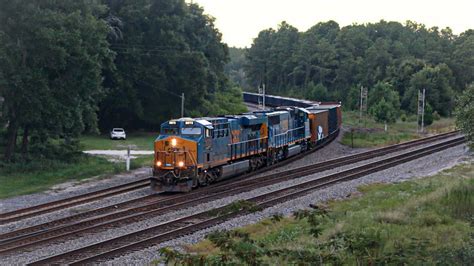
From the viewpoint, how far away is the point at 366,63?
123250 millimetres

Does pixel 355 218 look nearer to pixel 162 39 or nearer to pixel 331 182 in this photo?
pixel 331 182

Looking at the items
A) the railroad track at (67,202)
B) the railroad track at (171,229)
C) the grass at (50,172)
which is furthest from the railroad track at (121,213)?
the grass at (50,172)

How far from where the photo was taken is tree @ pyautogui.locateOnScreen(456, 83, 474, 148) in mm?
29891

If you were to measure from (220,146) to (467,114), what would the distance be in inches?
A: 479

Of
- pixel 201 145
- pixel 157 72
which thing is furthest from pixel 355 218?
pixel 157 72

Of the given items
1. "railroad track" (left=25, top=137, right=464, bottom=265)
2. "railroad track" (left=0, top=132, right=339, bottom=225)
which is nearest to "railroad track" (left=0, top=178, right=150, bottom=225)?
"railroad track" (left=0, top=132, right=339, bottom=225)

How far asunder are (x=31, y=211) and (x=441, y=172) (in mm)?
21766

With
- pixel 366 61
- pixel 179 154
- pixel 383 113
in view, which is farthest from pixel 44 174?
pixel 366 61

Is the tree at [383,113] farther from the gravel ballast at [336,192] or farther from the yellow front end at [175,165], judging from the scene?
Result: the yellow front end at [175,165]

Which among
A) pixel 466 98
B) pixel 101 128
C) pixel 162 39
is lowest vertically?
pixel 101 128

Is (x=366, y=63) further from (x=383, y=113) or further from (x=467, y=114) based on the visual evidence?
(x=467, y=114)

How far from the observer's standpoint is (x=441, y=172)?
33.7 m

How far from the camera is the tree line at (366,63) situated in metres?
102

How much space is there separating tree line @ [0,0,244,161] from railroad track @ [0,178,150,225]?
900 centimetres
